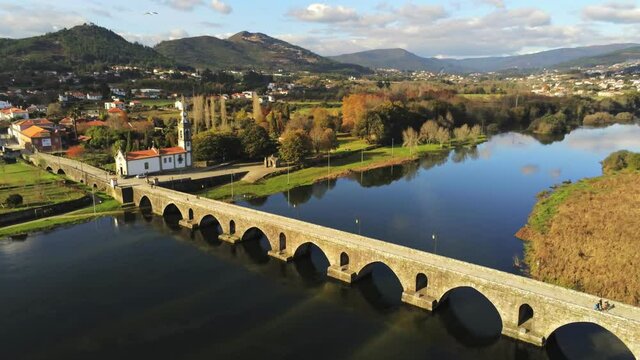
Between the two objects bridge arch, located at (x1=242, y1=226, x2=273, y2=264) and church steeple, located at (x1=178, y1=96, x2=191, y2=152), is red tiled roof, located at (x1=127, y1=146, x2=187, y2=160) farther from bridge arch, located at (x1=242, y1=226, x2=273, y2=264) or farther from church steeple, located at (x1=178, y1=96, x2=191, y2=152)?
bridge arch, located at (x1=242, y1=226, x2=273, y2=264)

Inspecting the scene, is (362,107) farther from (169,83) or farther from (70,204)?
(169,83)

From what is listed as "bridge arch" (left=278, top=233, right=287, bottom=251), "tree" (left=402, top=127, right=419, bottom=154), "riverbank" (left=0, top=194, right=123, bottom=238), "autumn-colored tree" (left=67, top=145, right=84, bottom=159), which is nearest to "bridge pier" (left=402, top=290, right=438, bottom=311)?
"bridge arch" (left=278, top=233, right=287, bottom=251)

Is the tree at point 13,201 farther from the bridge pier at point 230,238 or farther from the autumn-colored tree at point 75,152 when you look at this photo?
the autumn-colored tree at point 75,152

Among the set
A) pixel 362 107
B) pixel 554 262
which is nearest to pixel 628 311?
pixel 554 262

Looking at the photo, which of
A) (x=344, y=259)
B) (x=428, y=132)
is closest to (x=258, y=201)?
(x=344, y=259)

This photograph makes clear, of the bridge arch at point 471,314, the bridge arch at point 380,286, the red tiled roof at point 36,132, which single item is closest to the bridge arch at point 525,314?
the bridge arch at point 471,314

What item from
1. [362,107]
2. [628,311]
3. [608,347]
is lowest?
[608,347]

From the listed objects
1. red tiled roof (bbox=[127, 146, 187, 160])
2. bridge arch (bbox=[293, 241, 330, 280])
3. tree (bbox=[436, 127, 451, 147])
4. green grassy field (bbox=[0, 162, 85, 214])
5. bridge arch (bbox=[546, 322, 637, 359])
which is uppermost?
red tiled roof (bbox=[127, 146, 187, 160])
